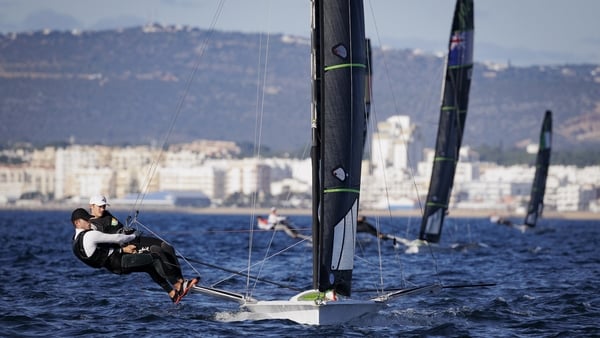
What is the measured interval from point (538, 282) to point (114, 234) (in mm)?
14025

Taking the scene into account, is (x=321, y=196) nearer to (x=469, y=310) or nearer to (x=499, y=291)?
(x=469, y=310)

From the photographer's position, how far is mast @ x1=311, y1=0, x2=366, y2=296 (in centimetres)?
2178

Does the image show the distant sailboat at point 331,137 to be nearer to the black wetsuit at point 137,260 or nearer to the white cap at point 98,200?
the black wetsuit at point 137,260

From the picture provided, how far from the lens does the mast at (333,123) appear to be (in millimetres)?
21781

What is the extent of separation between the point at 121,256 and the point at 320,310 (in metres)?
3.27

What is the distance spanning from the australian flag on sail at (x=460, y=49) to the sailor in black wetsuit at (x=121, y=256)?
25281 mm

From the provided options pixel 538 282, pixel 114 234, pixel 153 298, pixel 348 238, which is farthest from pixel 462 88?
pixel 114 234

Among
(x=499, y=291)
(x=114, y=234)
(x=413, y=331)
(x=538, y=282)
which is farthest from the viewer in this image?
(x=538, y=282)

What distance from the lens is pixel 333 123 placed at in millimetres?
21781

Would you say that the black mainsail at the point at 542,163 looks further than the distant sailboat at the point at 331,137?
Yes

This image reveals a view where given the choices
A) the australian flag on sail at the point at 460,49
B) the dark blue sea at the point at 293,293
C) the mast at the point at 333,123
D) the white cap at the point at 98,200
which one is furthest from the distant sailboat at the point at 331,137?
the australian flag on sail at the point at 460,49

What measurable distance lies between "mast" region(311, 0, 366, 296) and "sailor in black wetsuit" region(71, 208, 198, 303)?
8.06 ft

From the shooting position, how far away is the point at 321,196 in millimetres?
21844

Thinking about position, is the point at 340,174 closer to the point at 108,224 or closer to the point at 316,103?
the point at 316,103
